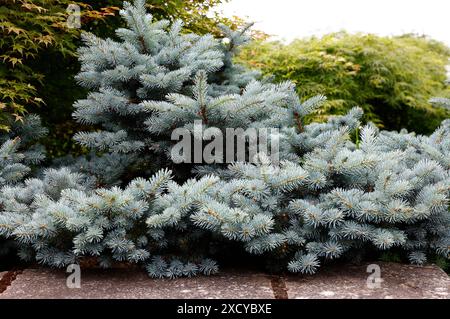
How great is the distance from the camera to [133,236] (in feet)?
8.52

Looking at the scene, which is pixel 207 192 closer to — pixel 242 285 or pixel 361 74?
pixel 242 285

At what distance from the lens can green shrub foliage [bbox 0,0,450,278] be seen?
99.0 inches

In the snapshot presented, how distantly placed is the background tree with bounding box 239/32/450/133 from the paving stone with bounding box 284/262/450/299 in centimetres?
352

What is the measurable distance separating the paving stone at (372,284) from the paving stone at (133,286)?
0.19 m

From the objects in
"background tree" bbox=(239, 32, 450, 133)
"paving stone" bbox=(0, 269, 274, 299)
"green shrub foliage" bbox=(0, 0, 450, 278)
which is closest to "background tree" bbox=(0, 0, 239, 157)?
"green shrub foliage" bbox=(0, 0, 450, 278)

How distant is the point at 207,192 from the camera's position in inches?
105

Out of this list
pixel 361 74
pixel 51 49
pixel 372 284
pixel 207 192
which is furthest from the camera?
pixel 361 74

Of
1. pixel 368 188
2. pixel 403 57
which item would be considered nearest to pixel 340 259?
pixel 368 188

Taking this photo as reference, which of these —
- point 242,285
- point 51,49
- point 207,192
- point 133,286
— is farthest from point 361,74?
point 133,286

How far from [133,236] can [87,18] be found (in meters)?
2.13

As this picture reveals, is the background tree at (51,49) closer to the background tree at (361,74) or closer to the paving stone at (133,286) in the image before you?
the paving stone at (133,286)

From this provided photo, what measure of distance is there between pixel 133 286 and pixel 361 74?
5257 millimetres

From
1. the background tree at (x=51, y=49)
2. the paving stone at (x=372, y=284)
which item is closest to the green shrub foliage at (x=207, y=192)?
the paving stone at (x=372, y=284)
